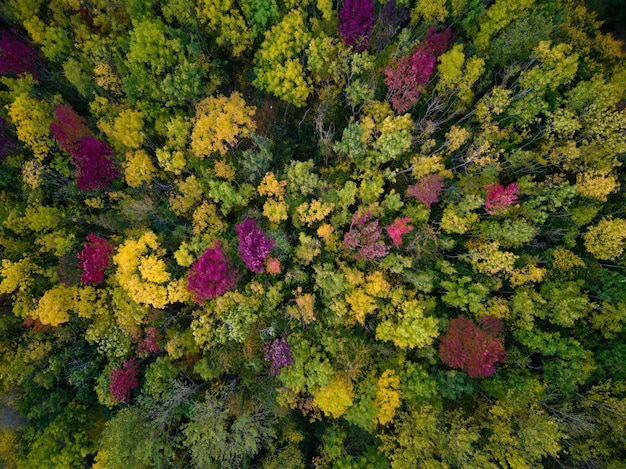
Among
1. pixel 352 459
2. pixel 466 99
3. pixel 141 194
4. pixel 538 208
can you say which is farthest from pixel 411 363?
pixel 141 194

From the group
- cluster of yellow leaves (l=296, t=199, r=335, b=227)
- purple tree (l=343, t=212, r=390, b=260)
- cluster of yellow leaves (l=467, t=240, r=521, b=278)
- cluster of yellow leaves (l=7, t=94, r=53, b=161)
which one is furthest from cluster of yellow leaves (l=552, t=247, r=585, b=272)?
cluster of yellow leaves (l=7, t=94, r=53, b=161)

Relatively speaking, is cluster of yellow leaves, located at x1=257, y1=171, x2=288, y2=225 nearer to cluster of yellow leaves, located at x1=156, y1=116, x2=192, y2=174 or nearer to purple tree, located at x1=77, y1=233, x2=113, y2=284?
cluster of yellow leaves, located at x1=156, y1=116, x2=192, y2=174

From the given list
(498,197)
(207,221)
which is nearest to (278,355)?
(207,221)

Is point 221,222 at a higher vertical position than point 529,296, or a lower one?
lower

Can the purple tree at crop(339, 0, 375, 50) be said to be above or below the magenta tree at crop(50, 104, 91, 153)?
above

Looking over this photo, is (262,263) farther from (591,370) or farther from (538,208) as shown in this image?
(591,370)
